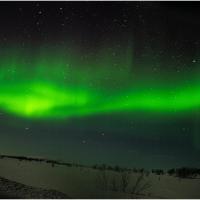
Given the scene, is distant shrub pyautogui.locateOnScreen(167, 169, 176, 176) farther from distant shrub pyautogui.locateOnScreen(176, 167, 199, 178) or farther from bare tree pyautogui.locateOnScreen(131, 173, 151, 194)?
bare tree pyautogui.locateOnScreen(131, 173, 151, 194)

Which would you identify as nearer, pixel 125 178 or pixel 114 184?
pixel 114 184

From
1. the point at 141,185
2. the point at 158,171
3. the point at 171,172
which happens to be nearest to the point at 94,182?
the point at 141,185

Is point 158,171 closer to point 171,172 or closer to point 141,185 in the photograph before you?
point 171,172

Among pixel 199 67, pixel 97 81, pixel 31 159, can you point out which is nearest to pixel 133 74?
pixel 97 81

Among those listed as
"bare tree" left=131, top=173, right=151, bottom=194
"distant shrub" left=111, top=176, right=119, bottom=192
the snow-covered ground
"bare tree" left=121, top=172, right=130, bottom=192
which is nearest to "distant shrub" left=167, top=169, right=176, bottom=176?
the snow-covered ground

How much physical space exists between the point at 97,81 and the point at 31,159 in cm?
132

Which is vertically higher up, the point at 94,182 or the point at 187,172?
the point at 187,172

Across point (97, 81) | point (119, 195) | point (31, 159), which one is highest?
point (97, 81)

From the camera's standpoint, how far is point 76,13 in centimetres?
621

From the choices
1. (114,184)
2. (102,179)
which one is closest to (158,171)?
(114,184)

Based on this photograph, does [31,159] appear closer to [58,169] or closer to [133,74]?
[58,169]

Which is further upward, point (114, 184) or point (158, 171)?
point (158, 171)

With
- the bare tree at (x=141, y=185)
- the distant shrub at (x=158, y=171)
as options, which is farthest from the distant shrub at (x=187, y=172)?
the bare tree at (x=141, y=185)

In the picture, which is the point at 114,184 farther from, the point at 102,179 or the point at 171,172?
the point at 171,172
